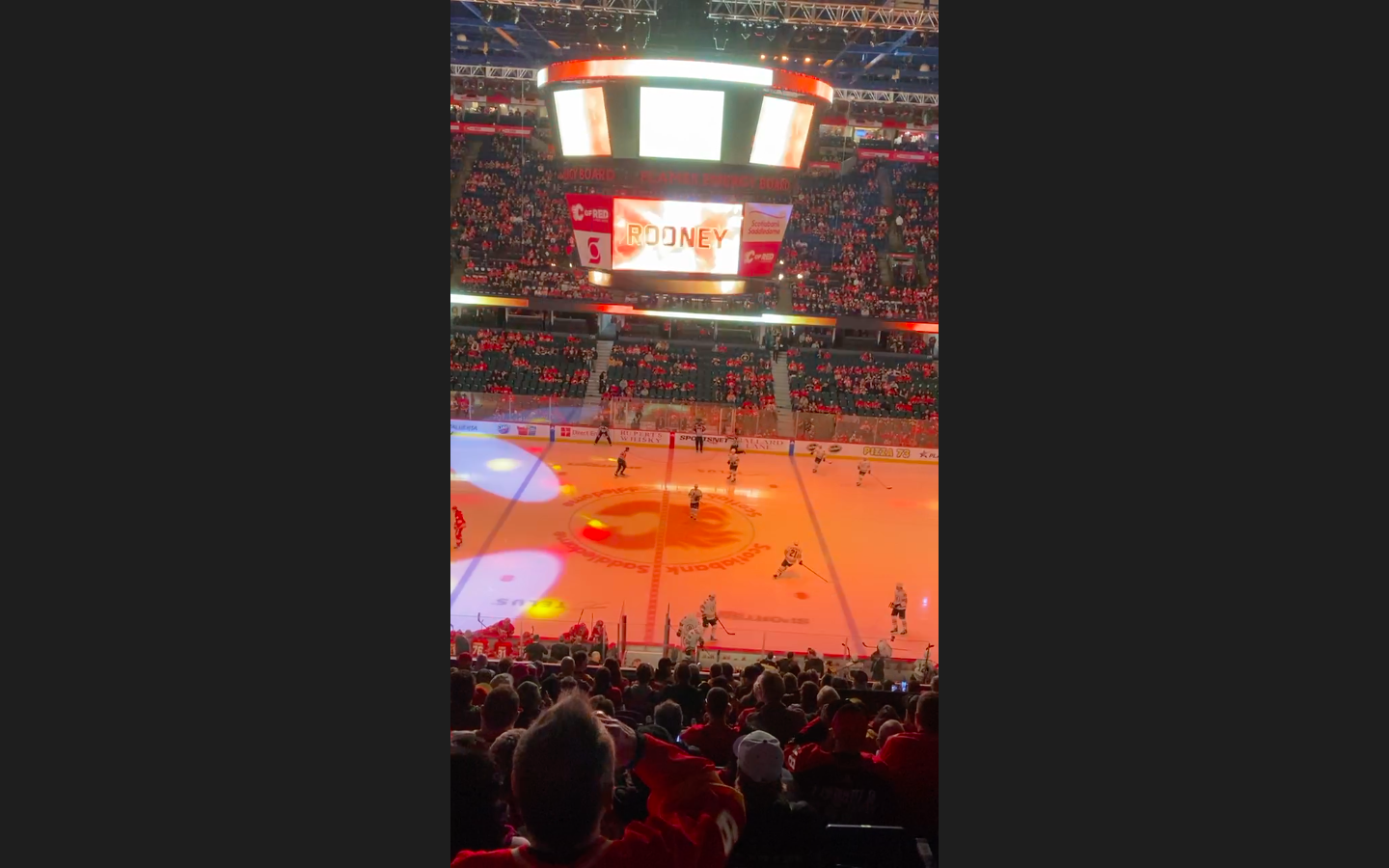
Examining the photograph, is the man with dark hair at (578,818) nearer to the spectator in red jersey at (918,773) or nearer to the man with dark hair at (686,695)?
the spectator in red jersey at (918,773)

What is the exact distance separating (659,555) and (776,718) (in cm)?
1048

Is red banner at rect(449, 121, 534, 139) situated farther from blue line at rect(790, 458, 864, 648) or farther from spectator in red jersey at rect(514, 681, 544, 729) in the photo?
spectator in red jersey at rect(514, 681, 544, 729)

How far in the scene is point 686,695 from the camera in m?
7.02

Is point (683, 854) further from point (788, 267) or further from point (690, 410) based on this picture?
point (788, 267)

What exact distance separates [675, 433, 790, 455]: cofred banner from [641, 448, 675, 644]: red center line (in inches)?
18.8

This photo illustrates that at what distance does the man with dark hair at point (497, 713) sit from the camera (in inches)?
221

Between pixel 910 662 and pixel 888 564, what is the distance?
4.98 meters

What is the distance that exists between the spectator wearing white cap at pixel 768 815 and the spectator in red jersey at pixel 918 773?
2.69ft

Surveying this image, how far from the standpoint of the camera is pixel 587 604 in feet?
45.4

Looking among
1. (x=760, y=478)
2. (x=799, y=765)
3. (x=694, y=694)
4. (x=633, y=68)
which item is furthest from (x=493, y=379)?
(x=799, y=765)

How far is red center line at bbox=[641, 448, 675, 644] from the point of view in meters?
13.1

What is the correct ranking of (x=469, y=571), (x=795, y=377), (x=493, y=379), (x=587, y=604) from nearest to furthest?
(x=587, y=604) < (x=469, y=571) < (x=493, y=379) < (x=795, y=377)

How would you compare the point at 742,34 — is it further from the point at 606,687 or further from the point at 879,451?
the point at 606,687

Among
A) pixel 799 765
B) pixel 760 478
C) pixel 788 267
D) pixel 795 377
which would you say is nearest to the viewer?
pixel 799 765
